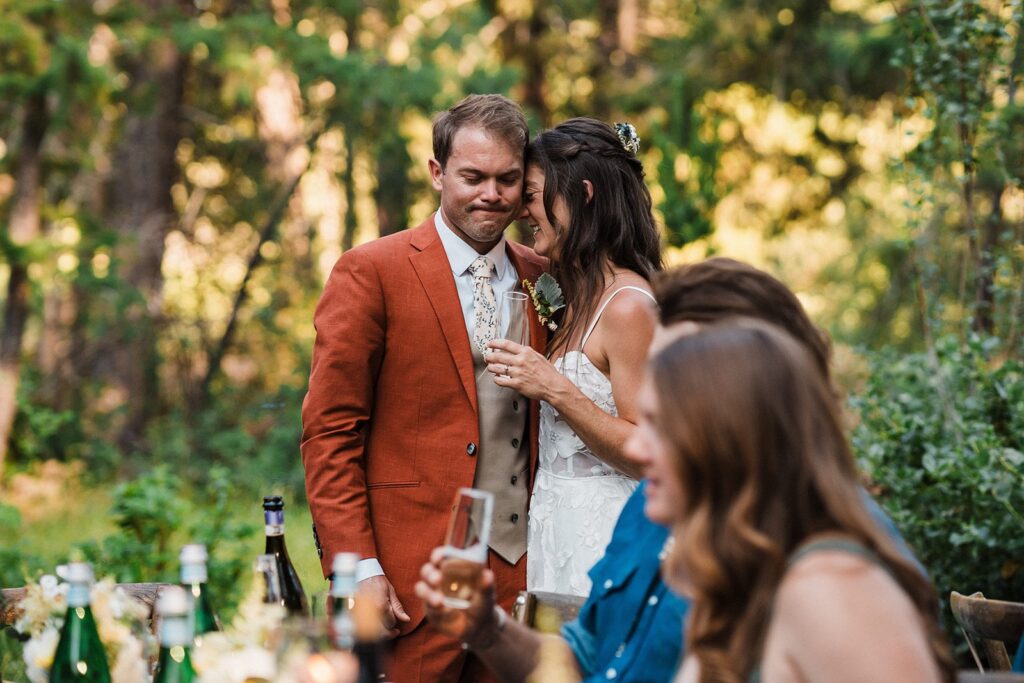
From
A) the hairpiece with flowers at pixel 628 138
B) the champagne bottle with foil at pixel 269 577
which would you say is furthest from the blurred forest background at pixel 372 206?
the champagne bottle with foil at pixel 269 577

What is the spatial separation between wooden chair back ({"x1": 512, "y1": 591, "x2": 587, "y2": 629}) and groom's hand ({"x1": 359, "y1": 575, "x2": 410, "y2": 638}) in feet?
1.63

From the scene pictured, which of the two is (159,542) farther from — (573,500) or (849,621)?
(849,621)

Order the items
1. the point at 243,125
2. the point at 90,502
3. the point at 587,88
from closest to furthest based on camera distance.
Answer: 1. the point at 90,502
2. the point at 243,125
3. the point at 587,88

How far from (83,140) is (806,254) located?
10.2m

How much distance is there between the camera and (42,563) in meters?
5.54

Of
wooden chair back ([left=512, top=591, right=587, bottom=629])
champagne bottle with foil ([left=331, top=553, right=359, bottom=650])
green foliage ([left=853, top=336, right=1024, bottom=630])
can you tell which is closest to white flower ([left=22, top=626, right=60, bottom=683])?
champagne bottle with foil ([left=331, top=553, right=359, bottom=650])

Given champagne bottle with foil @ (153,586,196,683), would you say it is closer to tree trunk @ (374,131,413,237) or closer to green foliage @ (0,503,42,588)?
green foliage @ (0,503,42,588)

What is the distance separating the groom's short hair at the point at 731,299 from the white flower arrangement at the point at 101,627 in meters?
1.07

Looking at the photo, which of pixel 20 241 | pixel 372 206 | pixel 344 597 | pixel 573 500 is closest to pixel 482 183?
pixel 573 500

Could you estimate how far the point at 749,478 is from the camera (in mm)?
1450

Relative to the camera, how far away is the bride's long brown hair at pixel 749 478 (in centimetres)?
145

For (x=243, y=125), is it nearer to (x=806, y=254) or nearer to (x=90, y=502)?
(x=90, y=502)

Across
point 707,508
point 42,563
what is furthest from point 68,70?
point 707,508

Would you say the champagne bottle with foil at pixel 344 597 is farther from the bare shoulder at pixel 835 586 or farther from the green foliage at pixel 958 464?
the green foliage at pixel 958 464
